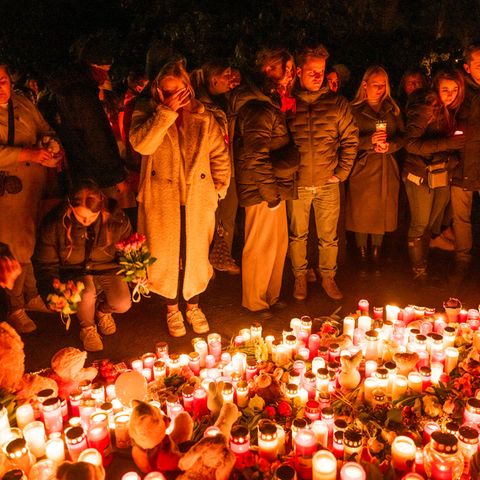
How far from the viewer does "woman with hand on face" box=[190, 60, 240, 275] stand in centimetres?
439

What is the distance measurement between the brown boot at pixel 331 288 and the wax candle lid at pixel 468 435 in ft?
7.53

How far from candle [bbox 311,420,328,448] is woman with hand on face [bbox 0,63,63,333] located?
2.64m

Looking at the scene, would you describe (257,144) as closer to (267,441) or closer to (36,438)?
(267,441)

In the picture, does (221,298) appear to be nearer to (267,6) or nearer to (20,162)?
(20,162)

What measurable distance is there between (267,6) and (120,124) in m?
5.60

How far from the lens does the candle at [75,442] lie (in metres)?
2.88

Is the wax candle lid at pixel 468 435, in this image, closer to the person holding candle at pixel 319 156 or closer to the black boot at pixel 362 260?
the person holding candle at pixel 319 156

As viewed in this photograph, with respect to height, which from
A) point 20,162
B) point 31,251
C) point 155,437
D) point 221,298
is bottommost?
point 221,298

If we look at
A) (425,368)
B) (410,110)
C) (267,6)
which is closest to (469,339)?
(425,368)

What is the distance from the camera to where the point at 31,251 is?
4457 millimetres

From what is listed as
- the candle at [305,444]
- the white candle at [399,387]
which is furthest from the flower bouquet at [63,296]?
the white candle at [399,387]

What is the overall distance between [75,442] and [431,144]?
3.84 metres

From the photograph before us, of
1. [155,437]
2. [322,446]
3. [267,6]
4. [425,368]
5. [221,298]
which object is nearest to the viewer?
[155,437]

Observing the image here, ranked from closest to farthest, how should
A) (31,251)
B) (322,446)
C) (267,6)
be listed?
(322,446) < (31,251) < (267,6)
